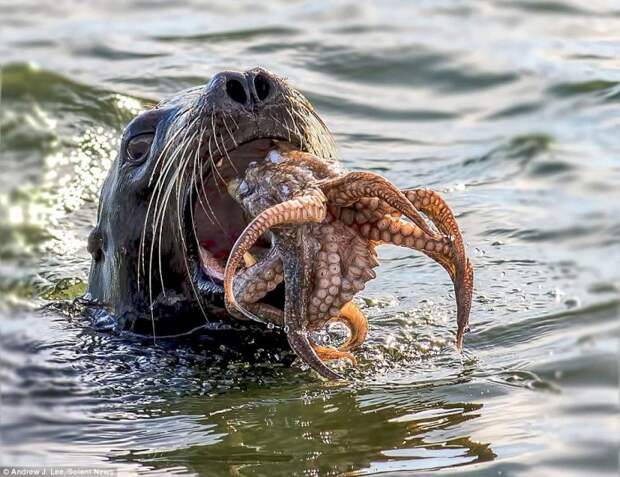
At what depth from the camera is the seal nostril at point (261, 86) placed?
498 cm

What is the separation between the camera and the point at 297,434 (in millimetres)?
4605

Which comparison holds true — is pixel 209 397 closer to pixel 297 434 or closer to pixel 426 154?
pixel 297 434

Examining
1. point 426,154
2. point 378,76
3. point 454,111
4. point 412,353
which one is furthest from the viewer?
point 378,76

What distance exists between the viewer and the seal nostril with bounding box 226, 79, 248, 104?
5.00 m

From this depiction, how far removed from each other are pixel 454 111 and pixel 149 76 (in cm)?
224

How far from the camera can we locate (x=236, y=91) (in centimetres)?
500

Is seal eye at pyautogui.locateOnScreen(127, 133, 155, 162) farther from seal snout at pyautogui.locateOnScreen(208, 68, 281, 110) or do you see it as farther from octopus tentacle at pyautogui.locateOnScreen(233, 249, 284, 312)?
octopus tentacle at pyautogui.locateOnScreen(233, 249, 284, 312)

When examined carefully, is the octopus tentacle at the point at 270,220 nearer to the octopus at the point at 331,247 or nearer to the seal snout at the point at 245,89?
the octopus at the point at 331,247

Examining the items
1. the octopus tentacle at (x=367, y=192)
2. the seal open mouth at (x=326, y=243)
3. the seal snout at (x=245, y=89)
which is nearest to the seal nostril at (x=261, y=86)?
the seal snout at (x=245, y=89)

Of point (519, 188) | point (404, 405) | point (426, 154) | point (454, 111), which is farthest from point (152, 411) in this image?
point (454, 111)

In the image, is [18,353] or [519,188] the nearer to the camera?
[18,353]

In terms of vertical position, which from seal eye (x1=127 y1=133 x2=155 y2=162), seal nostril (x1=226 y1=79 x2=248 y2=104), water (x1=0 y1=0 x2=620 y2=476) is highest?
seal nostril (x1=226 y1=79 x2=248 y2=104)

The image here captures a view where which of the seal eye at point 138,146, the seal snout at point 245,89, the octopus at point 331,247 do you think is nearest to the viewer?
Answer: the octopus at point 331,247

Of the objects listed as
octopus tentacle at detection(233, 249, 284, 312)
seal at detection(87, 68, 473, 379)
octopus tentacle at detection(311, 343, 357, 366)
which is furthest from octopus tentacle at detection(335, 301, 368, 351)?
octopus tentacle at detection(233, 249, 284, 312)
